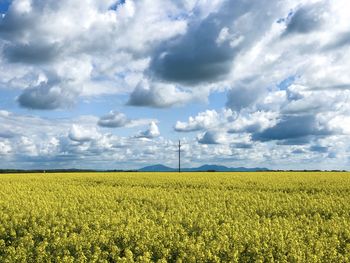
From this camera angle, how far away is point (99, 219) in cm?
1543

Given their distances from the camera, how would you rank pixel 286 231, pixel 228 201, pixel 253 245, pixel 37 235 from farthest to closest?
pixel 228 201 < pixel 37 235 < pixel 286 231 < pixel 253 245

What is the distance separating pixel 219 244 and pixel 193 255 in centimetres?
97

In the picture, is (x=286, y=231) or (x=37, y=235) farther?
(x=37, y=235)

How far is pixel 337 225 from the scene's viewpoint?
48.4 feet

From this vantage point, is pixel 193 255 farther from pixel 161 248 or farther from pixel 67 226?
pixel 67 226

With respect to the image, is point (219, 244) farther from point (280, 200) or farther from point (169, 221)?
point (280, 200)

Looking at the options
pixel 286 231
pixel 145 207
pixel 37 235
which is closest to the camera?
pixel 286 231

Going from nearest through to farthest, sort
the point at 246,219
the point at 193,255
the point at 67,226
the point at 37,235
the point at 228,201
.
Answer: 1. the point at 193,255
2. the point at 37,235
3. the point at 67,226
4. the point at 246,219
5. the point at 228,201

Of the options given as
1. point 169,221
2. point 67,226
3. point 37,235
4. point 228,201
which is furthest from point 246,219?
point 37,235

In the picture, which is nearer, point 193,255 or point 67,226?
point 193,255

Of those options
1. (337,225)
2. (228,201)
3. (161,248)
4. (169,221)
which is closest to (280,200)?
(228,201)

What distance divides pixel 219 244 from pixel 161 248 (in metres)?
1.62

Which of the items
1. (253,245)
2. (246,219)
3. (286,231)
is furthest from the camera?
(246,219)

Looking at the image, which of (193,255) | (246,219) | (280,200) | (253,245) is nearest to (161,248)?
(193,255)
